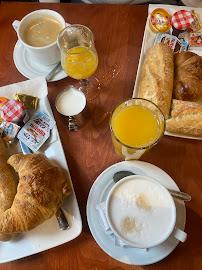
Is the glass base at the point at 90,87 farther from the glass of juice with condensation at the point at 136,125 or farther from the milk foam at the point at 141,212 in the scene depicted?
the milk foam at the point at 141,212

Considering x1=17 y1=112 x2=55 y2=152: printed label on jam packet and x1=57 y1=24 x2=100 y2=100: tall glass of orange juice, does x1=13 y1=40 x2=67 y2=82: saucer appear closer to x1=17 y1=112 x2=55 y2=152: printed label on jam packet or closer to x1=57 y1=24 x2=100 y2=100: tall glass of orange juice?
x1=57 y1=24 x2=100 y2=100: tall glass of orange juice

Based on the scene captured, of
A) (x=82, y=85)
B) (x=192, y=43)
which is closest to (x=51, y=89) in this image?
(x=82, y=85)

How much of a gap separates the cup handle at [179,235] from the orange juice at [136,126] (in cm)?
29

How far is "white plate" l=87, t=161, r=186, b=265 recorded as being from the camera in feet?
2.78

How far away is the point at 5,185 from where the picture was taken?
2.98 feet

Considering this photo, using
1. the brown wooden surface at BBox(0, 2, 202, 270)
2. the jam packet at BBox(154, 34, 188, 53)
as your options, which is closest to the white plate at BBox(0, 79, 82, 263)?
the brown wooden surface at BBox(0, 2, 202, 270)

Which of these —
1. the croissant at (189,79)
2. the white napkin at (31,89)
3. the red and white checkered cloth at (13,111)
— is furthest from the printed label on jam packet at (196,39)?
the red and white checkered cloth at (13,111)

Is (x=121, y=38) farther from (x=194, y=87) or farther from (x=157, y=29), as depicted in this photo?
(x=194, y=87)

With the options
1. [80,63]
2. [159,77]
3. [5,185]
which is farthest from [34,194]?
[159,77]

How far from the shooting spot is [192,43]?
1.18 metres

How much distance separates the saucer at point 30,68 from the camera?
3.86 feet

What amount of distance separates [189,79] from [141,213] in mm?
590

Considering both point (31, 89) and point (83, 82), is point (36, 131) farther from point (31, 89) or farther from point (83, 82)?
point (83, 82)

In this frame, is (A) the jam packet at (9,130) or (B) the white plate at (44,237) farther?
(A) the jam packet at (9,130)
